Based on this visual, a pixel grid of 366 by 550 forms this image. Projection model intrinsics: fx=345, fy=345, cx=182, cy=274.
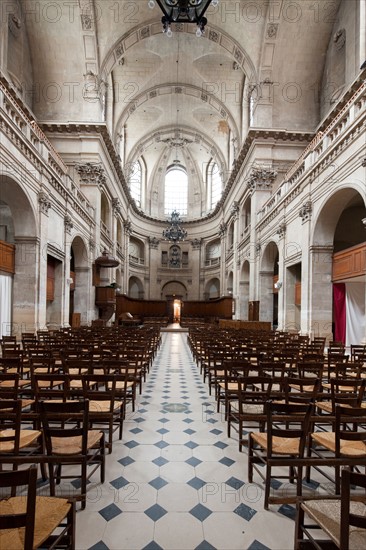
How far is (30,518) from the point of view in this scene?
1650 millimetres

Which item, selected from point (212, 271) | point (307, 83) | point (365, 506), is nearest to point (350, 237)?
point (307, 83)

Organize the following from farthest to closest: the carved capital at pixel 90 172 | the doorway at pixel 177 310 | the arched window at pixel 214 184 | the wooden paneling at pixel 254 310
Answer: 1. the arched window at pixel 214 184
2. the doorway at pixel 177 310
3. the wooden paneling at pixel 254 310
4. the carved capital at pixel 90 172

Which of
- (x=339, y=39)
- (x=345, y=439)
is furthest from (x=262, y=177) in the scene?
(x=345, y=439)

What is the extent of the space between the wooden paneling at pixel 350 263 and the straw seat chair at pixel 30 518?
36.1ft

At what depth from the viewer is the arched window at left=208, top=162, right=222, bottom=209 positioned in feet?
130

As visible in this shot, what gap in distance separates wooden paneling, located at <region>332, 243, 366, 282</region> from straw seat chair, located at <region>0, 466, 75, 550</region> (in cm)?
1100

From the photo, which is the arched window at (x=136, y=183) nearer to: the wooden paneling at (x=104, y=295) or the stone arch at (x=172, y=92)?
the stone arch at (x=172, y=92)

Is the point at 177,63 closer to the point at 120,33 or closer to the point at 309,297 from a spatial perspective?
the point at 120,33

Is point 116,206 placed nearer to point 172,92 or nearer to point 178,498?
point 172,92

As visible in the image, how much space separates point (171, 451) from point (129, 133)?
33218 mm

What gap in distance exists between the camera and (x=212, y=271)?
3994 centimetres

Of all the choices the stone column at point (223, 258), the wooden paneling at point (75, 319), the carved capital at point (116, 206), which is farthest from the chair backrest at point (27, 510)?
the stone column at point (223, 258)

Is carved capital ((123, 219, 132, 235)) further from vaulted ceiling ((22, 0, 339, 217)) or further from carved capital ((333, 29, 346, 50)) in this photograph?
carved capital ((333, 29, 346, 50))

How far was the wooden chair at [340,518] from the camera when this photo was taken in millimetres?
1698
